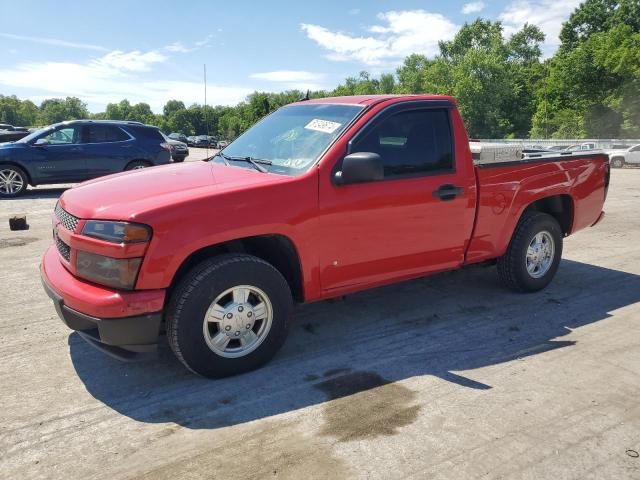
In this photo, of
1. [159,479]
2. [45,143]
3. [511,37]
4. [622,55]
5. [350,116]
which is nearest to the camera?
[159,479]

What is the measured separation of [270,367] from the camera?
3746 millimetres

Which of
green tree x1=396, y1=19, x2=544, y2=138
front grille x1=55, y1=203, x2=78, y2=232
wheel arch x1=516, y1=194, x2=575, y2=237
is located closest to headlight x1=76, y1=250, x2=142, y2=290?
front grille x1=55, y1=203, x2=78, y2=232

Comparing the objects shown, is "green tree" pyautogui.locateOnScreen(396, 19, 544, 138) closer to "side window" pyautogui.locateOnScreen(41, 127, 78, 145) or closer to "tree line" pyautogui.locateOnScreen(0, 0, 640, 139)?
"tree line" pyautogui.locateOnScreen(0, 0, 640, 139)

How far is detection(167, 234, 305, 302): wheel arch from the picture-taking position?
11.6 feet

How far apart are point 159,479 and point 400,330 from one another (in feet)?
7.82

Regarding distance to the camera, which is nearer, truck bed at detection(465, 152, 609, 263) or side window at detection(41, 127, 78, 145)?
truck bed at detection(465, 152, 609, 263)

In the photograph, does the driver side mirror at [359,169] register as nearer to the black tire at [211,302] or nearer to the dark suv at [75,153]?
the black tire at [211,302]

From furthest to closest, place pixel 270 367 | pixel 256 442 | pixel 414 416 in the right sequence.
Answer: pixel 270 367 → pixel 414 416 → pixel 256 442

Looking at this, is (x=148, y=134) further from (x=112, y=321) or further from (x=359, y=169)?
(x=112, y=321)

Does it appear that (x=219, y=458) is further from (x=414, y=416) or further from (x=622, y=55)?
(x=622, y=55)

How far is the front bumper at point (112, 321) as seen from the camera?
123 inches

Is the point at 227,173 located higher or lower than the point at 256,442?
higher

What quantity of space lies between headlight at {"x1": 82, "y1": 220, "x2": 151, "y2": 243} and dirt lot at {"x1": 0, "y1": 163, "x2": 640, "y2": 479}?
1025 mm

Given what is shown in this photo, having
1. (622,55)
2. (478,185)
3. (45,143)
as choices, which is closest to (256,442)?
(478,185)
